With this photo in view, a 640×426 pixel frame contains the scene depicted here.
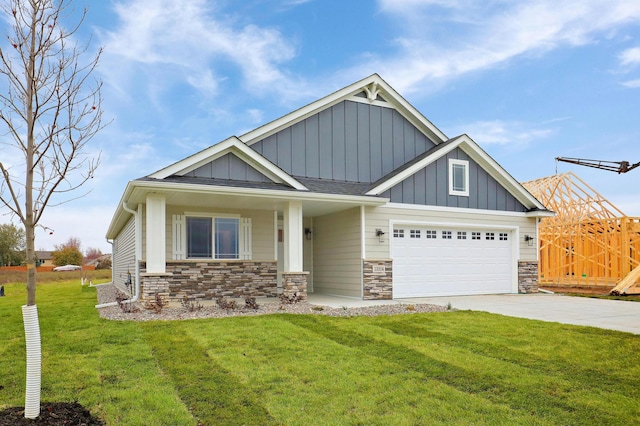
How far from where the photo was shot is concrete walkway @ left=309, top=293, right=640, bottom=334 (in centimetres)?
962

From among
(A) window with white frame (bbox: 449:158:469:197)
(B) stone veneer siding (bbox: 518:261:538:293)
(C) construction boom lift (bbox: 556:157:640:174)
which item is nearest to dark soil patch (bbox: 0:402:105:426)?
(A) window with white frame (bbox: 449:158:469:197)

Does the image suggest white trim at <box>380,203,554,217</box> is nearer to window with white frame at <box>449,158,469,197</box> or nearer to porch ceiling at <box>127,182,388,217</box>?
window with white frame at <box>449,158,469,197</box>

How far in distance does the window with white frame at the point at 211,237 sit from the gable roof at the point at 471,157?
3.78m

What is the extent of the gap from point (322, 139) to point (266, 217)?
309cm

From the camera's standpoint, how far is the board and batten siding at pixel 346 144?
14.8 m

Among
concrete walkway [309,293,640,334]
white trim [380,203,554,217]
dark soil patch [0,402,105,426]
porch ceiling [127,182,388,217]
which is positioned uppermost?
porch ceiling [127,182,388,217]

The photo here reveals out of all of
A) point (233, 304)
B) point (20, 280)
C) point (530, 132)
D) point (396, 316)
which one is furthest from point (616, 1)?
point (20, 280)

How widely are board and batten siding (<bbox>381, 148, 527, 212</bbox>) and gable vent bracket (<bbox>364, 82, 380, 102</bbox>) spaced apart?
9.92 feet

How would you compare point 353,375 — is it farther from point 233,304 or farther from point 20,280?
point 20,280

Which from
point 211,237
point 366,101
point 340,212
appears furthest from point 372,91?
point 211,237

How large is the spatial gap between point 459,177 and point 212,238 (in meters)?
7.91

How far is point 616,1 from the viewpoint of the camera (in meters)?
12.9

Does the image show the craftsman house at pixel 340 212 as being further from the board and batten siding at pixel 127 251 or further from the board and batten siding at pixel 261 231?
the board and batten siding at pixel 127 251

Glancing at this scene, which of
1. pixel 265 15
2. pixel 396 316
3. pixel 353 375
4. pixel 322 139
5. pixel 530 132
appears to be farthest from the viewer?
pixel 530 132
